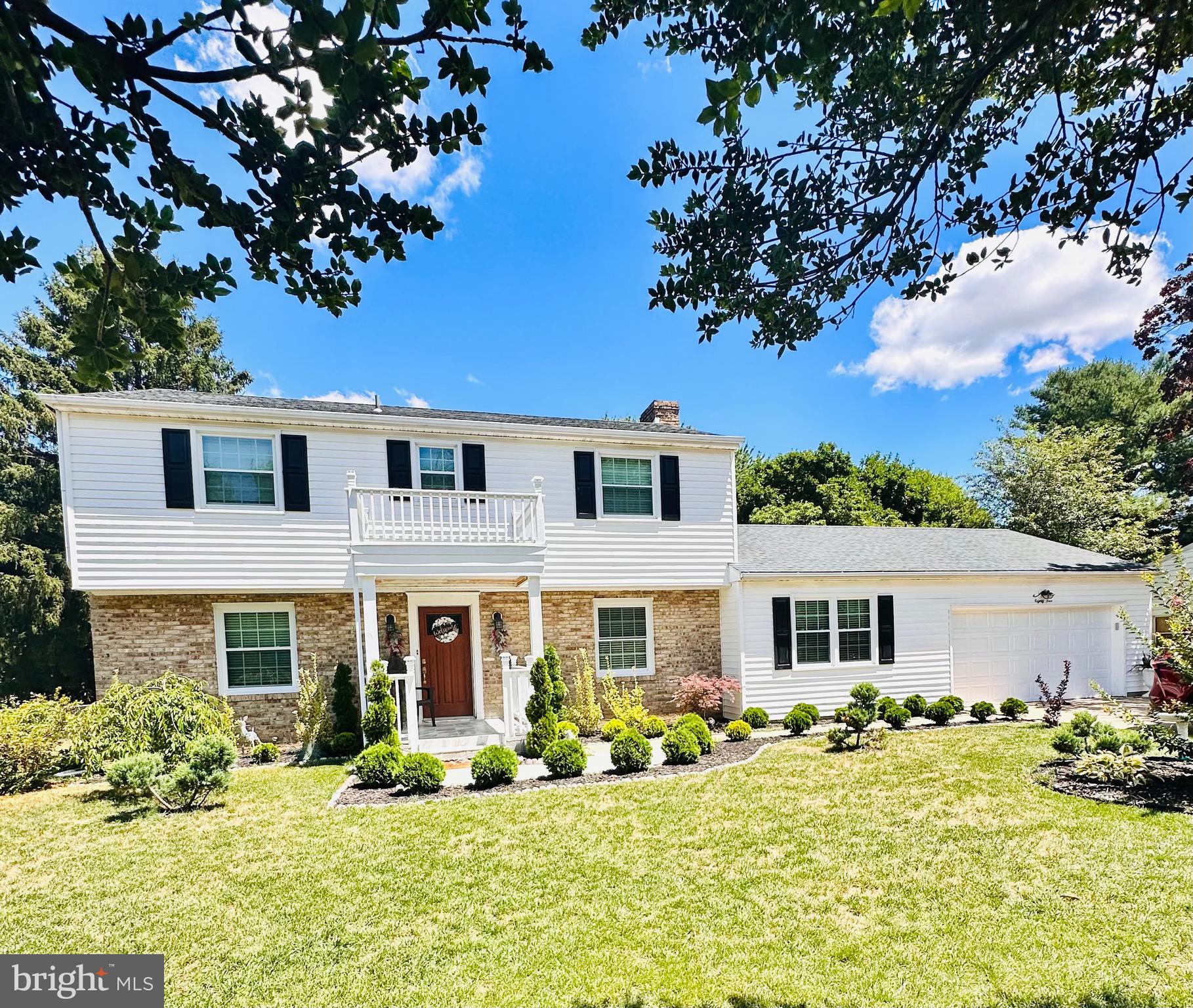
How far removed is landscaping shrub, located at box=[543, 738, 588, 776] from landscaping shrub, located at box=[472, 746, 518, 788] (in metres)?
0.55

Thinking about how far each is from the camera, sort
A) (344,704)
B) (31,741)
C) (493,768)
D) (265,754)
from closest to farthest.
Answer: (493,768), (31,741), (265,754), (344,704)

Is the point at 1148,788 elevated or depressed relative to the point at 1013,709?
elevated

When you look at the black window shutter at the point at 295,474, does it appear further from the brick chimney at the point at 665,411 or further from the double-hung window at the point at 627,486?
the brick chimney at the point at 665,411

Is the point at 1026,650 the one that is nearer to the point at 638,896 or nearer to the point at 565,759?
the point at 565,759

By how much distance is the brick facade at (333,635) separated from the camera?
434 inches

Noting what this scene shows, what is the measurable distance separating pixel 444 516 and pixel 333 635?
3239 mm

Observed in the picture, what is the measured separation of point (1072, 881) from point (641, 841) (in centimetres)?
376

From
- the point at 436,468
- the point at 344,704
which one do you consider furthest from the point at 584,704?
the point at 436,468

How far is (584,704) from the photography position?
12.9 meters

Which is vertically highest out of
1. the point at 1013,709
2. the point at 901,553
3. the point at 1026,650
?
the point at 901,553

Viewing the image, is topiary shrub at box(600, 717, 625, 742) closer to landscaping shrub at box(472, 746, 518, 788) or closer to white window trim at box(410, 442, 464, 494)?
landscaping shrub at box(472, 746, 518, 788)

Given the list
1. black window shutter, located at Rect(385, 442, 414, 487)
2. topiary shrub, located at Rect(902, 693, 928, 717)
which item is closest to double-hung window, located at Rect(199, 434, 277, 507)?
black window shutter, located at Rect(385, 442, 414, 487)

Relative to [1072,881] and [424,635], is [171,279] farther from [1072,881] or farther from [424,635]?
[424,635]

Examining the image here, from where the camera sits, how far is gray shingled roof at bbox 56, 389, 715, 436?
11.3 metres
